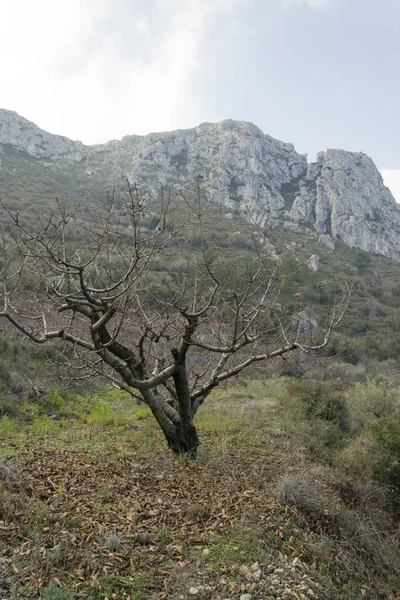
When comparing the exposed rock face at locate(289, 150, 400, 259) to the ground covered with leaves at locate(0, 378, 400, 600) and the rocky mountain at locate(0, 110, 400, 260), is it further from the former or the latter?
the ground covered with leaves at locate(0, 378, 400, 600)

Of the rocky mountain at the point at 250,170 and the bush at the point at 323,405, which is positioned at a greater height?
the rocky mountain at the point at 250,170

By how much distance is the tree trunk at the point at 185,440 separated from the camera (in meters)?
6.14

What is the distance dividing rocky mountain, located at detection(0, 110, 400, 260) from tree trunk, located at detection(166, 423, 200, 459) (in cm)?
5871

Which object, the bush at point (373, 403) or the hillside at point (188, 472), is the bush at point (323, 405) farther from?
the bush at point (373, 403)

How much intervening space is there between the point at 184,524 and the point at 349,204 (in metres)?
81.5

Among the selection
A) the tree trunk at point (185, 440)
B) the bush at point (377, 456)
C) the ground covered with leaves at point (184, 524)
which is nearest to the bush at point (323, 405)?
the bush at point (377, 456)

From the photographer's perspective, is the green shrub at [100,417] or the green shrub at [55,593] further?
the green shrub at [100,417]

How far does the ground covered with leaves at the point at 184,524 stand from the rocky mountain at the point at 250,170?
58.5m

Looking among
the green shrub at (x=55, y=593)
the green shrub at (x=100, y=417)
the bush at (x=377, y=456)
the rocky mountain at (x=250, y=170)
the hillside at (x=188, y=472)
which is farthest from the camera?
the rocky mountain at (x=250, y=170)

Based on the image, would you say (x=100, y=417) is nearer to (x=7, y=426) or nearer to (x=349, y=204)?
(x=7, y=426)

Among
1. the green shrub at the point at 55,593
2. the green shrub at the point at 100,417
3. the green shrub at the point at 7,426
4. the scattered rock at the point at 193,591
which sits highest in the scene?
the green shrub at the point at 55,593

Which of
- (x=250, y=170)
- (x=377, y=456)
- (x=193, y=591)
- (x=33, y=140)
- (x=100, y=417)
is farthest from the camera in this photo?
(x=250, y=170)

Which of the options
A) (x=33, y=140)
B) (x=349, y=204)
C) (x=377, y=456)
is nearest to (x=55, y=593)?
(x=377, y=456)

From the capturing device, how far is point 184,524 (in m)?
4.18
